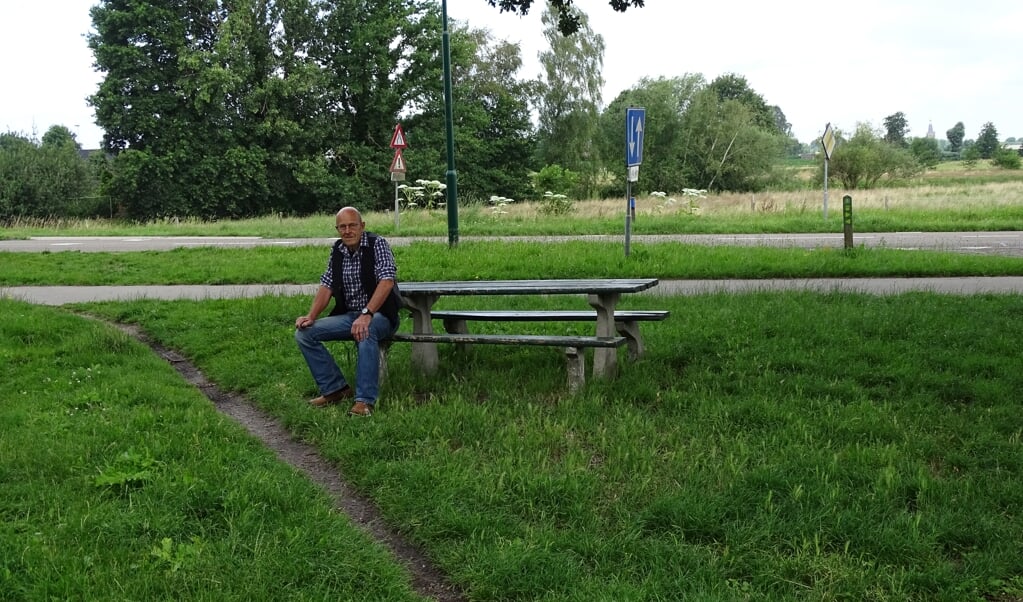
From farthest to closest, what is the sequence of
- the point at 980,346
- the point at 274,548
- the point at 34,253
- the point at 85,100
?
the point at 85,100 → the point at 34,253 → the point at 980,346 → the point at 274,548

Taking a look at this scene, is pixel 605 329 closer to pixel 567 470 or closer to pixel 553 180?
pixel 567 470

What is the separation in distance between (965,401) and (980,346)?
1.23 meters

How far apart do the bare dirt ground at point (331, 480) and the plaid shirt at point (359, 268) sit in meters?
1.07

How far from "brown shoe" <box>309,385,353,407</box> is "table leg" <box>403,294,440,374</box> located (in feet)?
2.27

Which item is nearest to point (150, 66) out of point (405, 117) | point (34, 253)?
point (405, 117)

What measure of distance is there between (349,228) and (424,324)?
39.2 inches

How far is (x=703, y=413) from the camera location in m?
4.92

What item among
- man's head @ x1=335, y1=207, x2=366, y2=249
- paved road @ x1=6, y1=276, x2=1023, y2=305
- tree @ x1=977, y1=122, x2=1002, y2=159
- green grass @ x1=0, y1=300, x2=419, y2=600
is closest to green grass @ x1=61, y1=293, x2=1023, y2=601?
green grass @ x1=0, y1=300, x2=419, y2=600

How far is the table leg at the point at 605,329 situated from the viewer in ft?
17.9

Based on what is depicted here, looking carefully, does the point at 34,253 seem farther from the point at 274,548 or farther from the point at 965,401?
the point at 965,401

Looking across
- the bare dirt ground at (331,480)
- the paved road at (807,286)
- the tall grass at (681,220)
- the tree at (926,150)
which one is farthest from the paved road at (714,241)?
the tree at (926,150)

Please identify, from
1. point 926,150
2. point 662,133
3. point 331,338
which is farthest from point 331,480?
point 926,150

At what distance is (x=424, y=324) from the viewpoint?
20.1 ft

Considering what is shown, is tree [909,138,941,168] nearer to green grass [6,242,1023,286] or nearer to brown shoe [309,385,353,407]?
green grass [6,242,1023,286]
